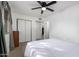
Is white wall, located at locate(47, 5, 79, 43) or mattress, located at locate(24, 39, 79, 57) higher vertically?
white wall, located at locate(47, 5, 79, 43)

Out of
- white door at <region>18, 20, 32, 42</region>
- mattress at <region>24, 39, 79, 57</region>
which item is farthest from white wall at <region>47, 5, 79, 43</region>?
white door at <region>18, 20, 32, 42</region>

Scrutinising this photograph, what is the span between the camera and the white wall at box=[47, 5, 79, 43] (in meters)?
2.01

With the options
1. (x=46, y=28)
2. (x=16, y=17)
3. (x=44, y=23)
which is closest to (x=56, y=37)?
(x=46, y=28)

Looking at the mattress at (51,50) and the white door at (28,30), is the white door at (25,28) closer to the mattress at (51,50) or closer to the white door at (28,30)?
the white door at (28,30)

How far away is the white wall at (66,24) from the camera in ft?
6.60

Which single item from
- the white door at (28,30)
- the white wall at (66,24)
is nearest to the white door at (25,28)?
the white door at (28,30)

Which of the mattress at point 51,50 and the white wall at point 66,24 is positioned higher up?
the white wall at point 66,24

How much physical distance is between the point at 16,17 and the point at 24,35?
1.42ft

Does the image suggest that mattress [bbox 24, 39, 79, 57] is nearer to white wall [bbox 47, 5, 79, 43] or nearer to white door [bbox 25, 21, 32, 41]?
white door [bbox 25, 21, 32, 41]

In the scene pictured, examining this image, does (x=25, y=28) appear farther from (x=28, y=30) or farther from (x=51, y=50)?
(x=51, y=50)

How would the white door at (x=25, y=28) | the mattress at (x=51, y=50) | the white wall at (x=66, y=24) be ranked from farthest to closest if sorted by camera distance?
1. the white wall at (x=66, y=24)
2. the white door at (x=25, y=28)
3. the mattress at (x=51, y=50)

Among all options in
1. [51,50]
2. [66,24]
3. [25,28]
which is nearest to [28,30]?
[25,28]

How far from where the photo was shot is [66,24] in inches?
85.9

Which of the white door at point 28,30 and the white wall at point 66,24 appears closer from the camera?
the white door at point 28,30
